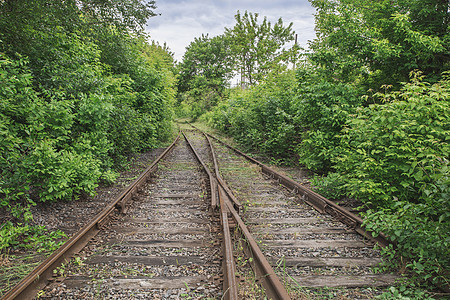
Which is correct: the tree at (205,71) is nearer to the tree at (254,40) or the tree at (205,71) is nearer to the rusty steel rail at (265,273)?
the tree at (254,40)

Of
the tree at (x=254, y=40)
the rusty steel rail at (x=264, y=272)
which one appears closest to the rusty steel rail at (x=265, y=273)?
the rusty steel rail at (x=264, y=272)

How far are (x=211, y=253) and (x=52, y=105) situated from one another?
3.72m

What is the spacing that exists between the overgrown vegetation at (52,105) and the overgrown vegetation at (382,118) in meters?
4.87

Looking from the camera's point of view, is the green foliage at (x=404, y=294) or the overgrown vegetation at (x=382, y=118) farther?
the overgrown vegetation at (x=382, y=118)

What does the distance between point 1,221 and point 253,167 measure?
616 centimetres

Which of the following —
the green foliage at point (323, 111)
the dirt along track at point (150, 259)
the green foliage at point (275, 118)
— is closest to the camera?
the dirt along track at point (150, 259)

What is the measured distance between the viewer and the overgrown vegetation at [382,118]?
2801mm

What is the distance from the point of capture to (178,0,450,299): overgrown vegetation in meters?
2.80

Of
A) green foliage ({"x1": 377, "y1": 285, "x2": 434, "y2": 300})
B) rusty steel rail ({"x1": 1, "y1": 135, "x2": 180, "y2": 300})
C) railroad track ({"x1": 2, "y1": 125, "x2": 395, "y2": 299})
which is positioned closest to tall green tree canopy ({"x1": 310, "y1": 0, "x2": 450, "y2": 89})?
railroad track ({"x1": 2, "y1": 125, "x2": 395, "y2": 299})

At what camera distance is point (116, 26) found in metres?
7.61

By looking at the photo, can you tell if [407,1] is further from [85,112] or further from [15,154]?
[15,154]

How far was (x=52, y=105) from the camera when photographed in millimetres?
4258

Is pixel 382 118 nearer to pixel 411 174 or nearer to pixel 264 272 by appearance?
pixel 411 174

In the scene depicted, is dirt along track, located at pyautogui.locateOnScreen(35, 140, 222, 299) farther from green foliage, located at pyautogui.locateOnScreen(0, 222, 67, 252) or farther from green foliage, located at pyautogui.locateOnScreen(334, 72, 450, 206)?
green foliage, located at pyautogui.locateOnScreen(334, 72, 450, 206)
